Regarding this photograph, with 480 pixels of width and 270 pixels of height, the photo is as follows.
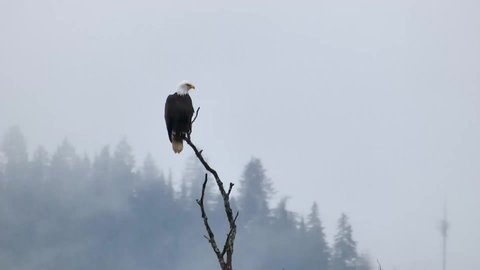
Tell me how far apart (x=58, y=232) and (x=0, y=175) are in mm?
13038

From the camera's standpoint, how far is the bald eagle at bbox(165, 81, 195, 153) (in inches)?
573

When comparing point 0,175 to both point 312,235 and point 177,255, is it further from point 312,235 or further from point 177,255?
point 312,235

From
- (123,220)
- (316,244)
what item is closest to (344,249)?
(316,244)

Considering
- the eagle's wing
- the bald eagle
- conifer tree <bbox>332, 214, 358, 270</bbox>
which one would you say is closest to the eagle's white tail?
the bald eagle

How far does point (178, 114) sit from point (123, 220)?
165m

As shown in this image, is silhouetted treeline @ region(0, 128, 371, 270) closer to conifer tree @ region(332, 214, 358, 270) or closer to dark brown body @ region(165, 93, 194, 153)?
conifer tree @ region(332, 214, 358, 270)

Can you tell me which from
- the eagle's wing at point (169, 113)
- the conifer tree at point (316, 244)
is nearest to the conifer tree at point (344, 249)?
the conifer tree at point (316, 244)

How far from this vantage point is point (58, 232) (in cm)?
17400

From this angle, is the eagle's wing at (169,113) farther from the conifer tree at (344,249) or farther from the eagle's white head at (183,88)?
the conifer tree at (344,249)

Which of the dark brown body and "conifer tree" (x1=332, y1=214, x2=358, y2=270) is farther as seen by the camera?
"conifer tree" (x1=332, y1=214, x2=358, y2=270)

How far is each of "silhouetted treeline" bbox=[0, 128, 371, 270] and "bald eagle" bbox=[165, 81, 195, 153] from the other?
144 m

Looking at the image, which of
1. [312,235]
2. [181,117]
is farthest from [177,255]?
[181,117]

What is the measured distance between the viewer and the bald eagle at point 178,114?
14555 mm

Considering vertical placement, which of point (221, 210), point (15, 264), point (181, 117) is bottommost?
point (181, 117)
